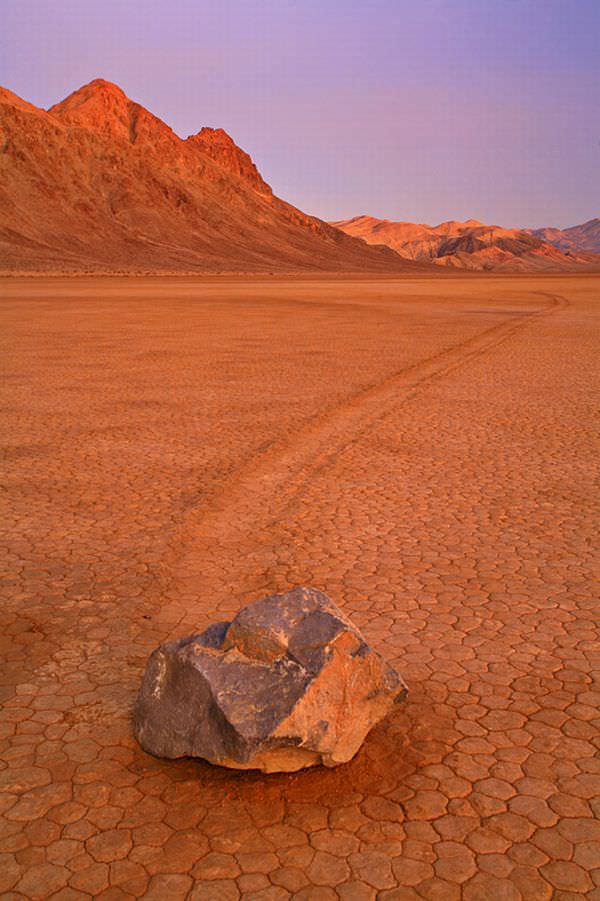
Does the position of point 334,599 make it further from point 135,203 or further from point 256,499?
point 135,203

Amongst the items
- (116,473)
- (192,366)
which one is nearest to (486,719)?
(116,473)

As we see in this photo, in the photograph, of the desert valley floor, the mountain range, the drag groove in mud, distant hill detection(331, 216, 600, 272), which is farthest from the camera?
distant hill detection(331, 216, 600, 272)

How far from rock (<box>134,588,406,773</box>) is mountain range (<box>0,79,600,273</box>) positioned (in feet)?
230

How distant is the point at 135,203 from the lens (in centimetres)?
10106

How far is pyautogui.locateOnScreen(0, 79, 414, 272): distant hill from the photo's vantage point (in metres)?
87.4

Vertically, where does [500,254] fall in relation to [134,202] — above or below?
below

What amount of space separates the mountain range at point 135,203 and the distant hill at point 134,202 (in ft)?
0.50

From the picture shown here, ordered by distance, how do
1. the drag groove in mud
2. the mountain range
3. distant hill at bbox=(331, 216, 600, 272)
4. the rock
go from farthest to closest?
distant hill at bbox=(331, 216, 600, 272)
the mountain range
the drag groove in mud
the rock

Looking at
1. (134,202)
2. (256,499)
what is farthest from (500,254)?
(256,499)

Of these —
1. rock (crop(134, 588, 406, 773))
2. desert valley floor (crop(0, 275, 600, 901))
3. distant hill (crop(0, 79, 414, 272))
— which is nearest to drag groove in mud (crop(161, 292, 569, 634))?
desert valley floor (crop(0, 275, 600, 901))

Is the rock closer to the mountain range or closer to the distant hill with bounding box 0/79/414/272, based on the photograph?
the mountain range

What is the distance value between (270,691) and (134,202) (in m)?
104

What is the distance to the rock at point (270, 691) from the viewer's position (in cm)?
304

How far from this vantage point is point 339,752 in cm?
312
